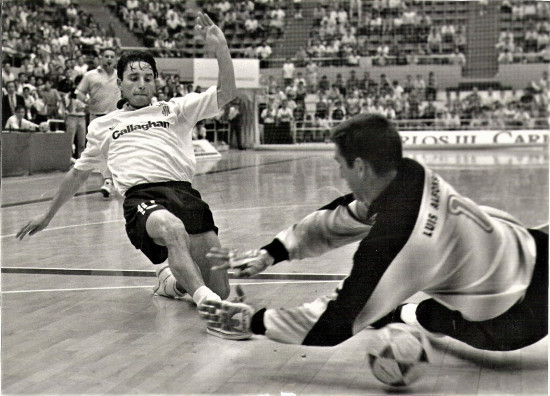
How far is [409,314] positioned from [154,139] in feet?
4.55

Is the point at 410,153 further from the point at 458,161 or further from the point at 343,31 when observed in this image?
the point at 458,161

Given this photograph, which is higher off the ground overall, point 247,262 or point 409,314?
point 247,262

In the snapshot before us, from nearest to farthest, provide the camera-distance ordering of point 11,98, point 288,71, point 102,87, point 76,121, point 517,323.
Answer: point 517,323 → point 288,71 → point 102,87 → point 76,121 → point 11,98

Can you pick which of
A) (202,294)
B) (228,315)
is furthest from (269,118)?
(228,315)

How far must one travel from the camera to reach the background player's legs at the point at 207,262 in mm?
3469

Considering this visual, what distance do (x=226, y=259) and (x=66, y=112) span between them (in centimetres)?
439

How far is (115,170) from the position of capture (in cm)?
365

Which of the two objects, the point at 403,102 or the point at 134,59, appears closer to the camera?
the point at 403,102

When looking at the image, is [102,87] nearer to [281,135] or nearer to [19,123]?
[281,135]

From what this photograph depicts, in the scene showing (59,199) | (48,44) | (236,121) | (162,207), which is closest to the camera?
(162,207)

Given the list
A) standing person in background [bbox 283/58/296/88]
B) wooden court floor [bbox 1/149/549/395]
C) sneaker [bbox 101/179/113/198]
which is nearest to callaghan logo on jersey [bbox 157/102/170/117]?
standing person in background [bbox 283/58/296/88]

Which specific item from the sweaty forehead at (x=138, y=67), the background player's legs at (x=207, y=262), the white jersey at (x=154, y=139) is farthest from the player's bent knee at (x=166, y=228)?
the sweaty forehead at (x=138, y=67)

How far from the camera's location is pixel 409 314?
3.05 metres

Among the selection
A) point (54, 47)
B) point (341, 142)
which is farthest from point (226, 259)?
point (54, 47)
